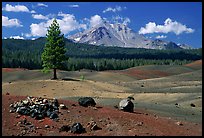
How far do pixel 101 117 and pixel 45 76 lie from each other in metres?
62.8

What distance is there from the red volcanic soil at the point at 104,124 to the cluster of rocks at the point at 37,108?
0.38m

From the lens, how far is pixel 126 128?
77.4ft

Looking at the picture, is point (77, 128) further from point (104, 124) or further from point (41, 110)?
point (41, 110)

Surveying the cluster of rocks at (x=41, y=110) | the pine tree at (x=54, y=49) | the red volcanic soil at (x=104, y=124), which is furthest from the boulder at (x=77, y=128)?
the pine tree at (x=54, y=49)

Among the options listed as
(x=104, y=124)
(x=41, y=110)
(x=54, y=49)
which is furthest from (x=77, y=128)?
(x=54, y=49)

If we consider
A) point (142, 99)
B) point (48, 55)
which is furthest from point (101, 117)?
point (48, 55)

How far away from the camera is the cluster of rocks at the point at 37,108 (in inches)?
992

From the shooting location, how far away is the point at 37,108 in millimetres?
25594

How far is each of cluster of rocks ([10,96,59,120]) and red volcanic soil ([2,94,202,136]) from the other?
1.24 feet

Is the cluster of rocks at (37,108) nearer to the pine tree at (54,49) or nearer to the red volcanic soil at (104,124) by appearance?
the red volcanic soil at (104,124)

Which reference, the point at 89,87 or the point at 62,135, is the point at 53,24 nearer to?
the point at 89,87

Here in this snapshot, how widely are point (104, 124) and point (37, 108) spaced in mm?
4918

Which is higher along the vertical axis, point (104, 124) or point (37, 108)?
point (37, 108)

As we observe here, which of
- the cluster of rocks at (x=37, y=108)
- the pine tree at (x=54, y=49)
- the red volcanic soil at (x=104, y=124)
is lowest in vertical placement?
the red volcanic soil at (x=104, y=124)
